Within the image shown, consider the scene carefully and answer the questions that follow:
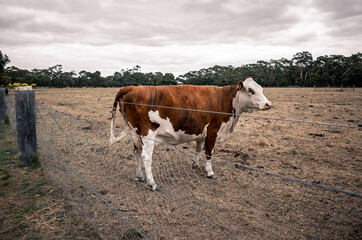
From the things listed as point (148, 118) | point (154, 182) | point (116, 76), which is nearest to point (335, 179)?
point (154, 182)

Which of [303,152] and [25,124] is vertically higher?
[25,124]

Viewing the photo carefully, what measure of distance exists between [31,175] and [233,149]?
474cm

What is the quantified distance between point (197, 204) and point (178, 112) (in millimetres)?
1582

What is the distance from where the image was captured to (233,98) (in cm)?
465

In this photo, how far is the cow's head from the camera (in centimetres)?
432

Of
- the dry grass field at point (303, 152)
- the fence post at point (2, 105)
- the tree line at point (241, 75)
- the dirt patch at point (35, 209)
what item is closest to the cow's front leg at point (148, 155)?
Result: the dirt patch at point (35, 209)

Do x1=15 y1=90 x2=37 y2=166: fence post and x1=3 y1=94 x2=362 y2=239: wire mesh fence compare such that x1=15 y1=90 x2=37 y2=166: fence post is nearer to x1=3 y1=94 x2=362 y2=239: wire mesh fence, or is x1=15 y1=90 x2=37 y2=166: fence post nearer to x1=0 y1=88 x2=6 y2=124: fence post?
x1=3 y1=94 x2=362 y2=239: wire mesh fence

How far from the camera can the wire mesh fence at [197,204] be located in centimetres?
284

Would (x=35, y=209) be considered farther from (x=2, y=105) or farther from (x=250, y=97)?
(x=2, y=105)

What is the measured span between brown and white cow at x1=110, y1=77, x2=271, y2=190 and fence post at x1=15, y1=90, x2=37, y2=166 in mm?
1803

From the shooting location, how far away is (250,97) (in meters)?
4.42

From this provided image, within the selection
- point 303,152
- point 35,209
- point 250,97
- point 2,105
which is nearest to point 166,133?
point 250,97

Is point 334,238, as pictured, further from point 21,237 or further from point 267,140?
point 267,140

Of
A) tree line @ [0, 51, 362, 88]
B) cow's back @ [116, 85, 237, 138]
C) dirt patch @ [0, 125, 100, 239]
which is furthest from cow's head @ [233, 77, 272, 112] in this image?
tree line @ [0, 51, 362, 88]
